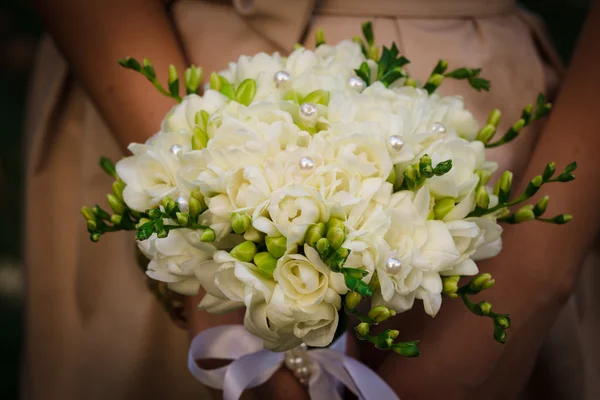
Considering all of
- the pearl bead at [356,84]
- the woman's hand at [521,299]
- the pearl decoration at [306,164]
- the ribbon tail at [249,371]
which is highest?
the pearl bead at [356,84]

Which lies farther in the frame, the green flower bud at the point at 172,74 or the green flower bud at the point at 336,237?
the green flower bud at the point at 172,74

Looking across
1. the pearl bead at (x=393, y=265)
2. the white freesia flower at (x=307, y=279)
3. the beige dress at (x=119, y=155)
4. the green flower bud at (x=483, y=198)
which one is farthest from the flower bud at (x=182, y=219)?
the beige dress at (x=119, y=155)

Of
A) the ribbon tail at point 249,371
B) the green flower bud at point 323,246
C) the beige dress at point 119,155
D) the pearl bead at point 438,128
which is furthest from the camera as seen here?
the beige dress at point 119,155

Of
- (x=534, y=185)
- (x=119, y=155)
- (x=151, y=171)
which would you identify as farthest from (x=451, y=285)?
(x=119, y=155)

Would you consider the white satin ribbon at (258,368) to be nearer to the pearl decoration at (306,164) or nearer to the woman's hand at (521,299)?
the woman's hand at (521,299)

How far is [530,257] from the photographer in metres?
0.90

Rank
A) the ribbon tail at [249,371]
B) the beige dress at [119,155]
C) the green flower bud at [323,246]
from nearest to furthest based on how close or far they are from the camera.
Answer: the green flower bud at [323,246] → the ribbon tail at [249,371] → the beige dress at [119,155]

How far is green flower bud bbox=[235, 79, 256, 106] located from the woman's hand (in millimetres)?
397

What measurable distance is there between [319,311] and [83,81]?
2.01 ft

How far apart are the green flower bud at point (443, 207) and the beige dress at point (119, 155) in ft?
1.05

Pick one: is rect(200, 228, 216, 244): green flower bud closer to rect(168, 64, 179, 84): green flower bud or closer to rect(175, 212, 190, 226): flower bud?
rect(175, 212, 190, 226): flower bud

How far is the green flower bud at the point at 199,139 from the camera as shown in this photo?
27.6 inches

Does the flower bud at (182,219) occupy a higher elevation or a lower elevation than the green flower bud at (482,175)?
lower

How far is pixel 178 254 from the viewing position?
713mm
